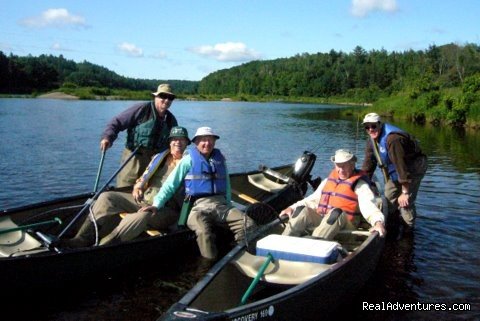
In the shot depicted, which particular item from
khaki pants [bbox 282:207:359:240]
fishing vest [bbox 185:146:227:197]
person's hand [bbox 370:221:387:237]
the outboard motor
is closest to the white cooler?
khaki pants [bbox 282:207:359:240]

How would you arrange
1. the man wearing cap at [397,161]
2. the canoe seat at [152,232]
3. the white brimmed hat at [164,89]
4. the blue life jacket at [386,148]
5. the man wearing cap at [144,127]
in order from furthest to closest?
the man wearing cap at [144,127], the white brimmed hat at [164,89], the blue life jacket at [386,148], the man wearing cap at [397,161], the canoe seat at [152,232]

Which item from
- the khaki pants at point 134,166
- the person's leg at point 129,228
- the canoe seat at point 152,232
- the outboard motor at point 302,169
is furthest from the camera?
the outboard motor at point 302,169

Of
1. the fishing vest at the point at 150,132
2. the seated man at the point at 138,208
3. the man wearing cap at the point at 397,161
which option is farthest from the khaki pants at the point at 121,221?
the man wearing cap at the point at 397,161

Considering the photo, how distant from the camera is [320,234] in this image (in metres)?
6.26

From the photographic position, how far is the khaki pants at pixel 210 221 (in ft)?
22.8

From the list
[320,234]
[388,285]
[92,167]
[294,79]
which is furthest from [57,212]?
[294,79]

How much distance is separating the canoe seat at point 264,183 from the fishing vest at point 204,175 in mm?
3832

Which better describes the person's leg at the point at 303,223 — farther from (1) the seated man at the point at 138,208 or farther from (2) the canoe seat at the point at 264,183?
(2) the canoe seat at the point at 264,183

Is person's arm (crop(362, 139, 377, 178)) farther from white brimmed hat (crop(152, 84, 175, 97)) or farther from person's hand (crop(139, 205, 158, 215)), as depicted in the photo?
person's hand (crop(139, 205, 158, 215))

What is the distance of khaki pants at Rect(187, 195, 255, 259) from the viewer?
6.94 metres

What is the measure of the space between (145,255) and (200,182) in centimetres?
124

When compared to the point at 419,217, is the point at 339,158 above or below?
above

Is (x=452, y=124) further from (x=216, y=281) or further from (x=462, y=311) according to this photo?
(x=216, y=281)

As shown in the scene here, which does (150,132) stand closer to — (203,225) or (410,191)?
(203,225)
